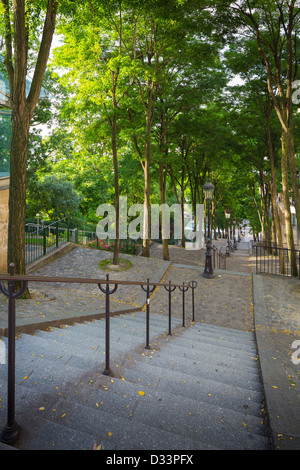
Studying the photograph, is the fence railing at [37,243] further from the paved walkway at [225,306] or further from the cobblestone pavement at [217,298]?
the cobblestone pavement at [217,298]

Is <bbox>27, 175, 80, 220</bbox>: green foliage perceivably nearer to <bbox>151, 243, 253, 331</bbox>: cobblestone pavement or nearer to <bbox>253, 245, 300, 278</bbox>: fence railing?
<bbox>151, 243, 253, 331</bbox>: cobblestone pavement

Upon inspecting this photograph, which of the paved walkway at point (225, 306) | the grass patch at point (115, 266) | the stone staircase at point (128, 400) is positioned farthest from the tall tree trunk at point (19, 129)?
the grass patch at point (115, 266)

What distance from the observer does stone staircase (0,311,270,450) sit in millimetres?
1788

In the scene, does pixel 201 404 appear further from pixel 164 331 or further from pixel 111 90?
pixel 111 90

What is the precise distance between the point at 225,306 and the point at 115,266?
576 cm

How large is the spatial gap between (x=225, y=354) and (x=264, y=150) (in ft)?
58.8

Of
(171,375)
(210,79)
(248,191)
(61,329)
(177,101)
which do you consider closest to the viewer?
(171,375)

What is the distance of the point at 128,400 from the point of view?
2.26 meters

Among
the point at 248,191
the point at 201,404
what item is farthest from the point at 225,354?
the point at 248,191

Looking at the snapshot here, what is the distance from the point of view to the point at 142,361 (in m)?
3.45

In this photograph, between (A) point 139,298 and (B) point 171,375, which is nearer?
(B) point 171,375

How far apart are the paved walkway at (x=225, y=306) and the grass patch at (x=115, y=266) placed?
0.29 meters

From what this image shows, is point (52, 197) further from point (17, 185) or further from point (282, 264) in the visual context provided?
point (282, 264)

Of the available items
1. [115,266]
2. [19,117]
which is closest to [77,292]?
[115,266]
